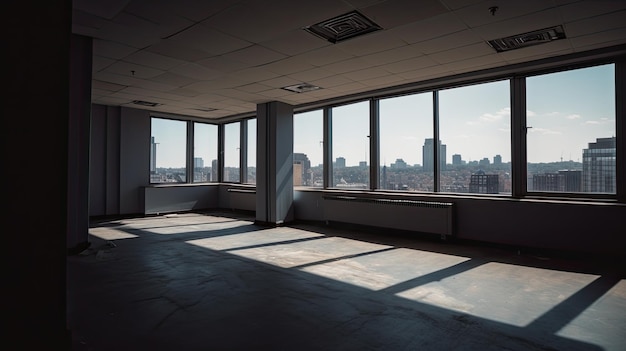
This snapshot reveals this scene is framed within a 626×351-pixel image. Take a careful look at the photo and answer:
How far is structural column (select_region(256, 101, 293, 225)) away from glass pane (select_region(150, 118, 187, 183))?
3331mm

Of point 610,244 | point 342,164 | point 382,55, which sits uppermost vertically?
point 382,55

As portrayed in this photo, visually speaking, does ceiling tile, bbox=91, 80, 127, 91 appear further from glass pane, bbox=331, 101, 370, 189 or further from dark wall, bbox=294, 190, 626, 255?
dark wall, bbox=294, 190, 626, 255

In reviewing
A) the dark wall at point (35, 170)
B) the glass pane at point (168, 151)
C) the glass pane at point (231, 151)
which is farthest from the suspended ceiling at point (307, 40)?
the glass pane at point (231, 151)

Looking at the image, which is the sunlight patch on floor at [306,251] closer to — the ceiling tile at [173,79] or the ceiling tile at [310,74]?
the ceiling tile at [310,74]

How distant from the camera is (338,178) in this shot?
8.22 meters

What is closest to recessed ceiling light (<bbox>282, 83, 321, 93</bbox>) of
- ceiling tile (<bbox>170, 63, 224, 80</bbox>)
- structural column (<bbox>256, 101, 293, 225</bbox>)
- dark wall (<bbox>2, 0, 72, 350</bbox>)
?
structural column (<bbox>256, 101, 293, 225</bbox>)

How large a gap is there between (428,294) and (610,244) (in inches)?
118

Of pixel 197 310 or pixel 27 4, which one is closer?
pixel 27 4

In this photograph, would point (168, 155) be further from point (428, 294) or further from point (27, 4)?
point (27, 4)

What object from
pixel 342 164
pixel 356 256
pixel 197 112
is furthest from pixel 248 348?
pixel 197 112

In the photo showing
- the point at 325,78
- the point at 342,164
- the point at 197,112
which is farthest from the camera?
the point at 197,112

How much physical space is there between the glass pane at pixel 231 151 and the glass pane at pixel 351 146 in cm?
365

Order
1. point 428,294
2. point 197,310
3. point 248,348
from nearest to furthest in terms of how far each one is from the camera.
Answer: point 248,348 → point 197,310 → point 428,294

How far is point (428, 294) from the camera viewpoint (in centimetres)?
355
